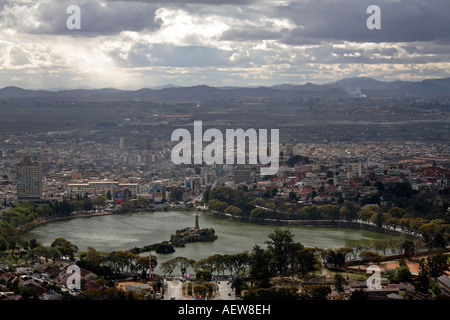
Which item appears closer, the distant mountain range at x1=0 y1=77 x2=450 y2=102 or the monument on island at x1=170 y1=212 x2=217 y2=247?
the monument on island at x1=170 y1=212 x2=217 y2=247

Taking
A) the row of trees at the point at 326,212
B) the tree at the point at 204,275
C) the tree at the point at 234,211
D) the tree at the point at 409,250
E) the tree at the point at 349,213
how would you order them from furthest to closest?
the tree at the point at 234,211 → the tree at the point at 349,213 → the row of trees at the point at 326,212 → the tree at the point at 409,250 → the tree at the point at 204,275

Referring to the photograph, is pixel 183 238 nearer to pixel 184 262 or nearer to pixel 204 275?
pixel 184 262

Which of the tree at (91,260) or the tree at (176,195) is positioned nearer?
the tree at (91,260)

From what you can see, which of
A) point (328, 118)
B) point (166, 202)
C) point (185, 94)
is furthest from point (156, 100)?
point (166, 202)

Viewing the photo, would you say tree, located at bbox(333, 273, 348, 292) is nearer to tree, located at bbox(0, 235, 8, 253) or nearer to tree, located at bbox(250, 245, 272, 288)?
tree, located at bbox(250, 245, 272, 288)

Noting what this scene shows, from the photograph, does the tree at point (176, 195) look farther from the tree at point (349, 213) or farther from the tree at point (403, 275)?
the tree at point (403, 275)

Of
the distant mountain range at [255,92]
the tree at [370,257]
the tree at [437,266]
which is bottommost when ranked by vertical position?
the tree at [370,257]

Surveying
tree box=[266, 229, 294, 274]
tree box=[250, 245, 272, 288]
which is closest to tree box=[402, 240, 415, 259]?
tree box=[266, 229, 294, 274]

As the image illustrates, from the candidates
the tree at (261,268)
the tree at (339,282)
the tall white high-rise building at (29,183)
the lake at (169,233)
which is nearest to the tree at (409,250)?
the lake at (169,233)

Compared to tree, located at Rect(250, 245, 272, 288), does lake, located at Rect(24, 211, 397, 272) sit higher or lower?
lower
